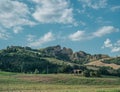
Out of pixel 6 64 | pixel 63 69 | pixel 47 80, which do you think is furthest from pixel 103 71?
pixel 47 80

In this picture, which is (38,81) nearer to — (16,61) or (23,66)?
(23,66)

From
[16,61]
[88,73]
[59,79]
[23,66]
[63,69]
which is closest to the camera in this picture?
[59,79]

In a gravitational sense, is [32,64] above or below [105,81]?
above

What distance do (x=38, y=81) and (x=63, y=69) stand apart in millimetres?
60875

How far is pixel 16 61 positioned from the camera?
190 meters

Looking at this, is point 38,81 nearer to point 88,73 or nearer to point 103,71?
point 88,73

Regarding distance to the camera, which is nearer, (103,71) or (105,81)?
(105,81)

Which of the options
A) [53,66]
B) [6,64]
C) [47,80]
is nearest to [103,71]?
[53,66]

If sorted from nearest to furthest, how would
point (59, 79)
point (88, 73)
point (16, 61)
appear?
1. point (59, 79)
2. point (88, 73)
3. point (16, 61)

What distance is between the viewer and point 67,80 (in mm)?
109562

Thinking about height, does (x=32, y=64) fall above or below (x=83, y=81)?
above

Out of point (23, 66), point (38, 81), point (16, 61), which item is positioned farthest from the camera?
point (16, 61)

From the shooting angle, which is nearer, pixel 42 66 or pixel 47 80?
pixel 47 80

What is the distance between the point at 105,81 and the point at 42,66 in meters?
74.7
